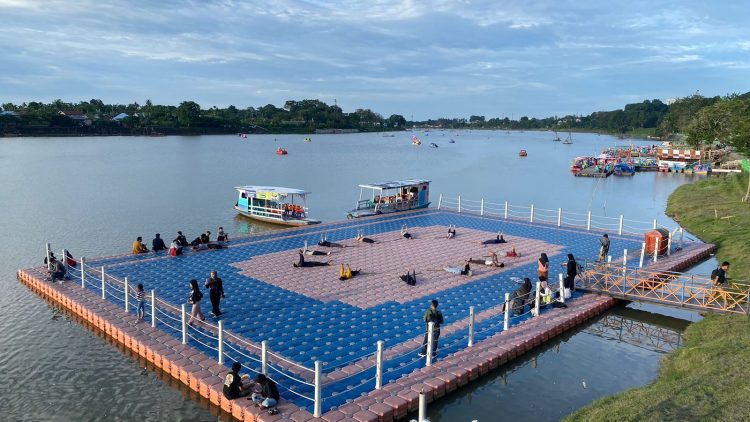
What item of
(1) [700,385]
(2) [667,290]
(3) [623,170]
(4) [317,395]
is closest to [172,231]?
(4) [317,395]

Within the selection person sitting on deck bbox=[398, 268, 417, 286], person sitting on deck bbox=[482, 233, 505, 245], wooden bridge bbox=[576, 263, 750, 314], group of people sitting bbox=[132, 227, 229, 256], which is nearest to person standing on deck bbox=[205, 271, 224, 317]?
person sitting on deck bbox=[398, 268, 417, 286]

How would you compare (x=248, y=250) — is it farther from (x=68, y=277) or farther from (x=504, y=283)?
(x=504, y=283)

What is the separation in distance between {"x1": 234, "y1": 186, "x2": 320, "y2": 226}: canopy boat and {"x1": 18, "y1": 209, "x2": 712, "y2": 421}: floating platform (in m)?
8.41

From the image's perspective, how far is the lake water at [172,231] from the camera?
39.7ft

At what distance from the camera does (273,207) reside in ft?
117

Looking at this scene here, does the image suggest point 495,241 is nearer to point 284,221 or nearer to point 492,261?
point 492,261

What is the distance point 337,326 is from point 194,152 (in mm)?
91957

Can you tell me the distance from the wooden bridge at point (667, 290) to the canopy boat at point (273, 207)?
761 inches

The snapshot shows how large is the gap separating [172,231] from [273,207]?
674cm

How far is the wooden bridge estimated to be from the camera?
53.0 ft

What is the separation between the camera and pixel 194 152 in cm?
9956

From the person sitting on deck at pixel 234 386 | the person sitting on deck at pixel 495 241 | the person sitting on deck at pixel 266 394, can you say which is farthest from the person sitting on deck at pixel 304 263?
the person sitting on deck at pixel 266 394

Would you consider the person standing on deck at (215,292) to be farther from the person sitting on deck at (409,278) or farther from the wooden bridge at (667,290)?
the wooden bridge at (667,290)

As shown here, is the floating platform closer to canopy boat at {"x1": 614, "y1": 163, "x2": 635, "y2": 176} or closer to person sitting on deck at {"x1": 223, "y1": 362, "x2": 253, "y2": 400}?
person sitting on deck at {"x1": 223, "y1": 362, "x2": 253, "y2": 400}
